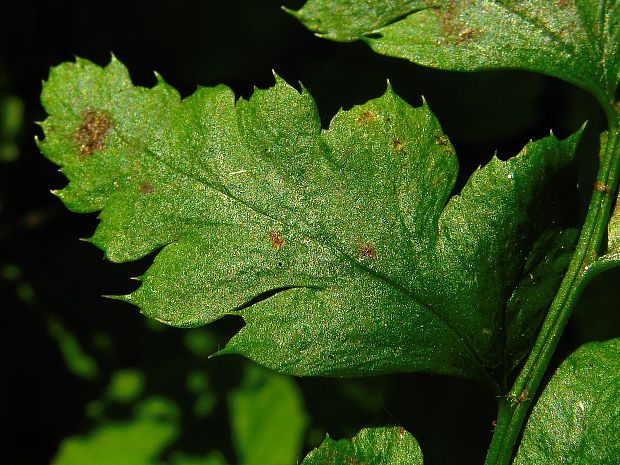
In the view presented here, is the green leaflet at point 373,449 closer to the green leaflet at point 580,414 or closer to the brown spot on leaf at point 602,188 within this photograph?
the green leaflet at point 580,414

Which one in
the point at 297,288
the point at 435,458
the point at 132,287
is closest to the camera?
the point at 297,288

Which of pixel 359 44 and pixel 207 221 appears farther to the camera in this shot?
pixel 359 44

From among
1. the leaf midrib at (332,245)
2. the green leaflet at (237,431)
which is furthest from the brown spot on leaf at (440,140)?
the green leaflet at (237,431)

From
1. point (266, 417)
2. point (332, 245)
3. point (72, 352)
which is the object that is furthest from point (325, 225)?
point (72, 352)

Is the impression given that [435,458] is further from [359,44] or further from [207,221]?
[359,44]

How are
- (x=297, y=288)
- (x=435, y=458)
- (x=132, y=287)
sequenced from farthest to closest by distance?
1. (x=132, y=287)
2. (x=435, y=458)
3. (x=297, y=288)

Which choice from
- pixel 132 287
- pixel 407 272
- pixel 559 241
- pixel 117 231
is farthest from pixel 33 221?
pixel 559 241

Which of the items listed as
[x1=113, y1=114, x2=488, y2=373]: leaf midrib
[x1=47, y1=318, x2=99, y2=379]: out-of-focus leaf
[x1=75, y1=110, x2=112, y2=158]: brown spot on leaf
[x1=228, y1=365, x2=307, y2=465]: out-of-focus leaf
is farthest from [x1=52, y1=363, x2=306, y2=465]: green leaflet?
[x1=75, y1=110, x2=112, y2=158]: brown spot on leaf

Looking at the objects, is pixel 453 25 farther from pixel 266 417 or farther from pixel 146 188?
pixel 266 417
